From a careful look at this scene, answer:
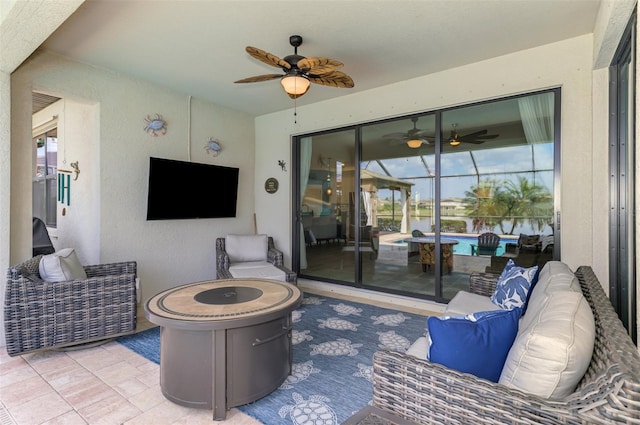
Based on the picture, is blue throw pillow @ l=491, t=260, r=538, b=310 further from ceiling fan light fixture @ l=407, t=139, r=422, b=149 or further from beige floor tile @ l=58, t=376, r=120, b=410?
beige floor tile @ l=58, t=376, r=120, b=410

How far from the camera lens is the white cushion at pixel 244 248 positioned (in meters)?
4.70

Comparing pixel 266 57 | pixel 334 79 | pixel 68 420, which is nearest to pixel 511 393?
pixel 68 420

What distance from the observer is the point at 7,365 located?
2.52m

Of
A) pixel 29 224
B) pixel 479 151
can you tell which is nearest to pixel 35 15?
pixel 29 224

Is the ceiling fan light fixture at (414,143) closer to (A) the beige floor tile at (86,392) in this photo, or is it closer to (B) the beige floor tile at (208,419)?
(B) the beige floor tile at (208,419)

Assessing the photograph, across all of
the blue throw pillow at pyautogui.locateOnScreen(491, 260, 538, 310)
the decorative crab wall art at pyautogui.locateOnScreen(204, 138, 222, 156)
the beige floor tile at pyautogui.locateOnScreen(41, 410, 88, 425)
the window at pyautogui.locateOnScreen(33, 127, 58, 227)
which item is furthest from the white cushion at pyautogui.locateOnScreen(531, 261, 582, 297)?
the window at pyautogui.locateOnScreen(33, 127, 58, 227)

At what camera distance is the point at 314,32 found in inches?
112

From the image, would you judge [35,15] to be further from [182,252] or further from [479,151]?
[479,151]

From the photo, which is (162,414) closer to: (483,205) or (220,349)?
(220,349)

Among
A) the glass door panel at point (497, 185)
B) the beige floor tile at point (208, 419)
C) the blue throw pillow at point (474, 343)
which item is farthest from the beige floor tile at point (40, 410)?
the glass door panel at point (497, 185)

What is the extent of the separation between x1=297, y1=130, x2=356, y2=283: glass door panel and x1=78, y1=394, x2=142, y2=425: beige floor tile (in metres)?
3.11

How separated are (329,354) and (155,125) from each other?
3.54 meters

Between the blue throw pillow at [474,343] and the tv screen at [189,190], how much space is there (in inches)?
151

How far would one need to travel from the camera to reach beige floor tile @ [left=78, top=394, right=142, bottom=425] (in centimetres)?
189
